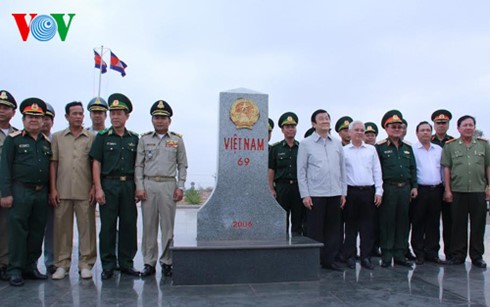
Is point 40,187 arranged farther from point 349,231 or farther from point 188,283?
point 349,231

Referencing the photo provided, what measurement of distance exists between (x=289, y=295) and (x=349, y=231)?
5.46 feet

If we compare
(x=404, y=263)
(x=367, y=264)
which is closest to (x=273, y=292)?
(x=367, y=264)

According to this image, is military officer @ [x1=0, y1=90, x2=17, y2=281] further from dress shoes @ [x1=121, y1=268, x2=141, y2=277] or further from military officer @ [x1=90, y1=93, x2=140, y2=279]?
dress shoes @ [x1=121, y1=268, x2=141, y2=277]

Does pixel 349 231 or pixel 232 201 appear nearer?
pixel 232 201

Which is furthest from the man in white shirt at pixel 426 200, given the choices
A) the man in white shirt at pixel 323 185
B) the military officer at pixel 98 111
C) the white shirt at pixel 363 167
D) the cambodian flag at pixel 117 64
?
the cambodian flag at pixel 117 64

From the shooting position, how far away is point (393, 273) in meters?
4.75

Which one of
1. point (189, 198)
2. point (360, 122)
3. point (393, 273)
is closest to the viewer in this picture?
point (393, 273)

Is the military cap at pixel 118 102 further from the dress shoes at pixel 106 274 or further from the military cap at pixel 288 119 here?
the military cap at pixel 288 119

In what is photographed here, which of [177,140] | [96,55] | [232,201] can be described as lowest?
[232,201]

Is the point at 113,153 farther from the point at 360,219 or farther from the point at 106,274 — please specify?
the point at 360,219

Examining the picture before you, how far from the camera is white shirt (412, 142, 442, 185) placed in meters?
5.45

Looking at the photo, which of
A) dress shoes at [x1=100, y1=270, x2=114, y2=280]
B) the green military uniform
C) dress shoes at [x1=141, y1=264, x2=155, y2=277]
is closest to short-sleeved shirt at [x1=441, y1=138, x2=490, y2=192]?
the green military uniform

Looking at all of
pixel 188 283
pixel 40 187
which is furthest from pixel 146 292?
pixel 40 187

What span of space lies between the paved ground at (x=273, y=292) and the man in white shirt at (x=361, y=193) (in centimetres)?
51
